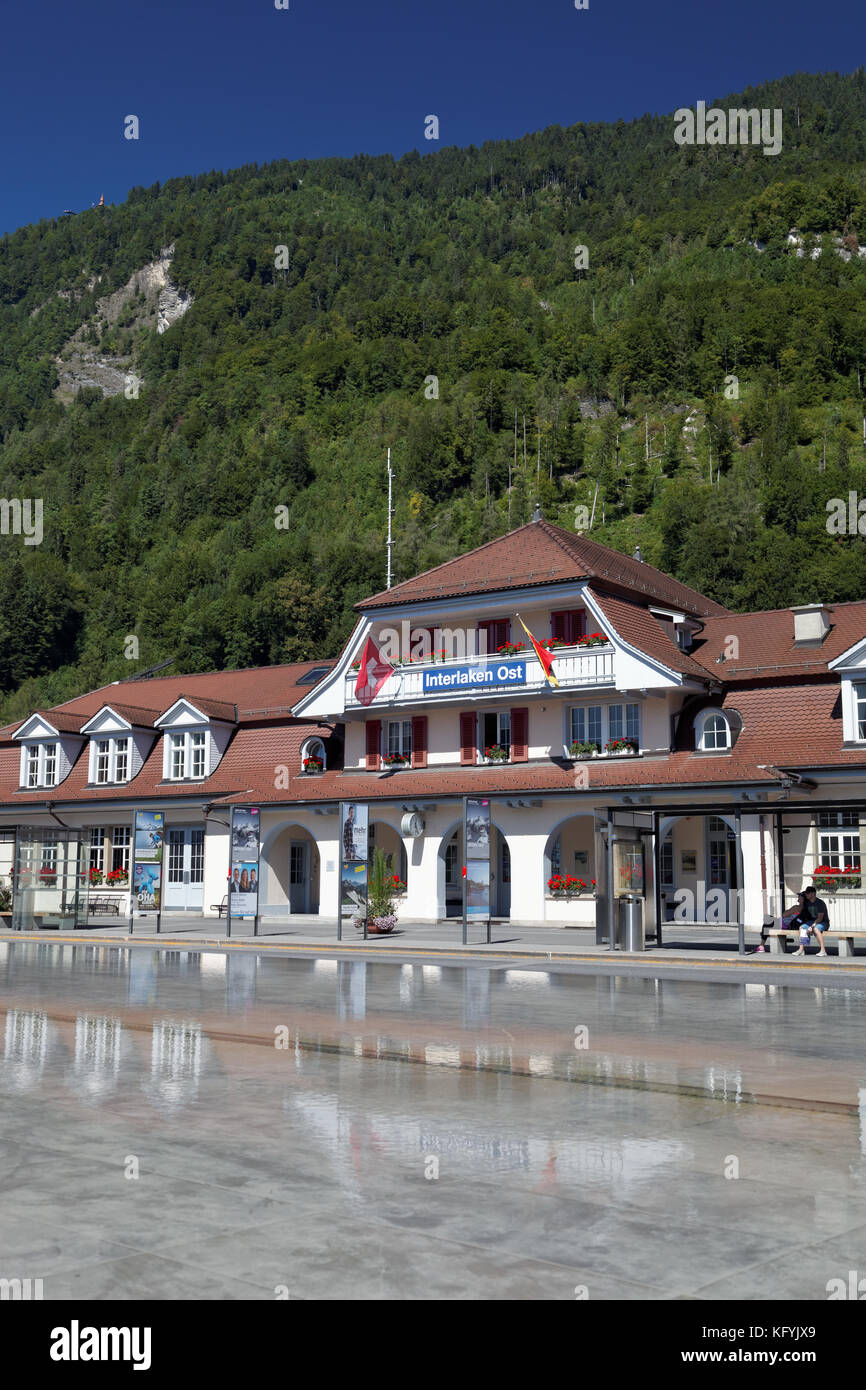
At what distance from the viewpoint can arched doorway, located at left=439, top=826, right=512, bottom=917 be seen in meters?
39.1

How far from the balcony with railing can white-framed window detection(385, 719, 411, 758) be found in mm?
1383

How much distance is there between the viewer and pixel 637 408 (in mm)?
124188

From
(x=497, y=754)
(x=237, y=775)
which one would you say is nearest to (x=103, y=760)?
(x=237, y=775)

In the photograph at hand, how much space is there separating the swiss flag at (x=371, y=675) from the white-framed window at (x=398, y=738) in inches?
56.3

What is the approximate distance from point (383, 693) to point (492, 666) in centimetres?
403

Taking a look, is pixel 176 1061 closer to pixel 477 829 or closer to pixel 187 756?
pixel 477 829

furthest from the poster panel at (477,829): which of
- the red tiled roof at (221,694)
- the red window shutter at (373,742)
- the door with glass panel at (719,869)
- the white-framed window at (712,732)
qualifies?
the red tiled roof at (221,694)

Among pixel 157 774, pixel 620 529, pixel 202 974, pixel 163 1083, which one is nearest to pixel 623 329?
pixel 620 529

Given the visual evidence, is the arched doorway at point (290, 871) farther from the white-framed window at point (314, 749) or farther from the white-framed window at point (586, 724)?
the white-framed window at point (586, 724)

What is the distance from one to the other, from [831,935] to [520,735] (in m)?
13.4

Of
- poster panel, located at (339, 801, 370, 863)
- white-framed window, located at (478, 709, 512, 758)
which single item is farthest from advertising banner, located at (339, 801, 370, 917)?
white-framed window, located at (478, 709, 512, 758)

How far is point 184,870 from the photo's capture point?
143ft

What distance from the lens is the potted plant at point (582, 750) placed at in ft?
118
